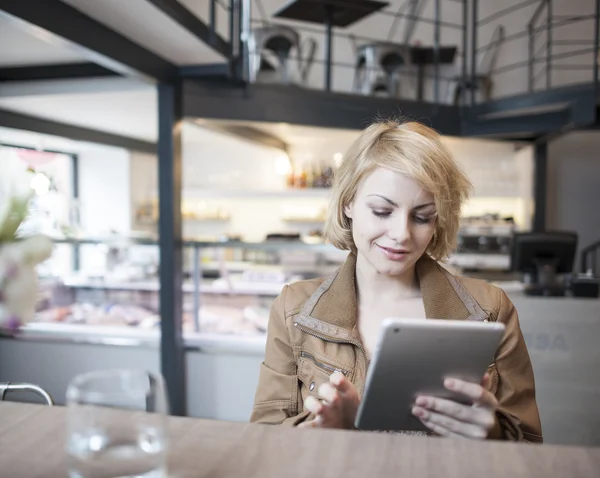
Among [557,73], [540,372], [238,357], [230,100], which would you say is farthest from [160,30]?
[557,73]

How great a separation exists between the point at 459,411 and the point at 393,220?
467 millimetres

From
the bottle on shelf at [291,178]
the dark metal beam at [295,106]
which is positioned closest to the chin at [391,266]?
the dark metal beam at [295,106]

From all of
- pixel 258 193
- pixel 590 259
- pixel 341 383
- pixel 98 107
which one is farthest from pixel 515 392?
pixel 590 259

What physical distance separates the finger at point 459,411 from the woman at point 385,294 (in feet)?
0.42

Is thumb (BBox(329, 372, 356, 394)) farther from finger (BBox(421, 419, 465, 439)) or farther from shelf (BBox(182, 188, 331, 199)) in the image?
shelf (BBox(182, 188, 331, 199))

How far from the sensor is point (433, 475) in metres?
0.69

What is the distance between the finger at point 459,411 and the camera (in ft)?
3.64

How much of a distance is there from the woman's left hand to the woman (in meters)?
0.13

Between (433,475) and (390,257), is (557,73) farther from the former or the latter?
(433,475)

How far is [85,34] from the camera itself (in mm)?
2793

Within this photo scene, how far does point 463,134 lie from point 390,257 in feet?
15.2

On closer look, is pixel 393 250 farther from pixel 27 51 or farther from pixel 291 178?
pixel 291 178

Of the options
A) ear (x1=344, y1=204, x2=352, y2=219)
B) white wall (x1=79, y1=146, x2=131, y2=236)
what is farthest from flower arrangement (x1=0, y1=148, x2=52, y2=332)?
white wall (x1=79, y1=146, x2=131, y2=236)

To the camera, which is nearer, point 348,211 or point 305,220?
point 348,211
